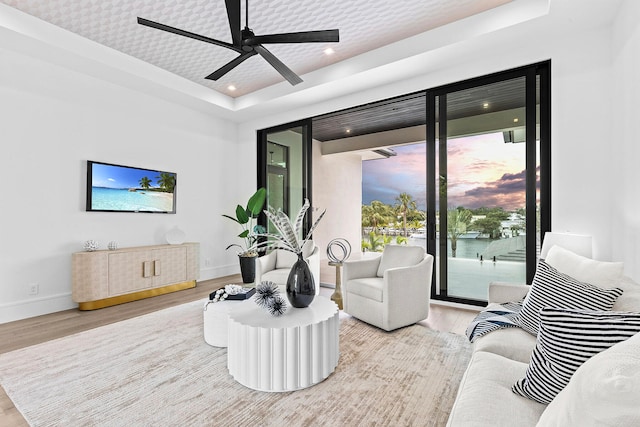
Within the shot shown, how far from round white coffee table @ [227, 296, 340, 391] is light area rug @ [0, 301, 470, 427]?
72 mm

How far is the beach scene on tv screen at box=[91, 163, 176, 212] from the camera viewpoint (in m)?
4.03

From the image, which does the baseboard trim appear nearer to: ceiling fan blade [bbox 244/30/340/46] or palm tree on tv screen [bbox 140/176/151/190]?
palm tree on tv screen [bbox 140/176/151/190]

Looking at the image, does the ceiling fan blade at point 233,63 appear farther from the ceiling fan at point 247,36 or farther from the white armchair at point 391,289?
the white armchair at point 391,289

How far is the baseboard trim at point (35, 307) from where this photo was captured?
3.31 metres

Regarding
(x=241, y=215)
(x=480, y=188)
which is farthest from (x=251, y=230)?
(x=480, y=188)

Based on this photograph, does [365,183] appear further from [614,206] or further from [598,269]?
[598,269]

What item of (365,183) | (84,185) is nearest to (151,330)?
(84,185)

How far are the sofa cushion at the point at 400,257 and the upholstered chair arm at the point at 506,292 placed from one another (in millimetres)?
876

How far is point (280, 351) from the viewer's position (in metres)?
1.85

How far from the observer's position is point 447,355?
7.83 ft

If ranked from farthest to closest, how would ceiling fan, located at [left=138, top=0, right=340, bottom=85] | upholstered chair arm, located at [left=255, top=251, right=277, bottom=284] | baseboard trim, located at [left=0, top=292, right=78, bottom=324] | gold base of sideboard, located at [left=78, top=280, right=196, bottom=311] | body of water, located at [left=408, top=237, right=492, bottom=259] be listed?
upholstered chair arm, located at [left=255, top=251, right=277, bottom=284] < gold base of sideboard, located at [left=78, top=280, right=196, bottom=311] < body of water, located at [left=408, top=237, right=492, bottom=259] < baseboard trim, located at [left=0, top=292, right=78, bottom=324] < ceiling fan, located at [left=138, top=0, right=340, bottom=85]

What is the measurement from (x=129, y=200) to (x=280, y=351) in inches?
141

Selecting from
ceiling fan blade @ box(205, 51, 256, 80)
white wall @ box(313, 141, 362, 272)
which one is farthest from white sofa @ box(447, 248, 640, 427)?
white wall @ box(313, 141, 362, 272)

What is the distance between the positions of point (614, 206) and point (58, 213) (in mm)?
5702
